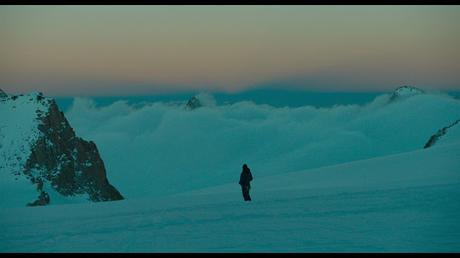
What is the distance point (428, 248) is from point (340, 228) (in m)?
2.75

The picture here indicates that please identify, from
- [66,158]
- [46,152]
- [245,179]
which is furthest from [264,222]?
[46,152]

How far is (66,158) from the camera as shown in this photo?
176125mm

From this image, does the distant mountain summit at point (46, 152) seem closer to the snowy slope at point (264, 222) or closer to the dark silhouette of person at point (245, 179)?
the snowy slope at point (264, 222)

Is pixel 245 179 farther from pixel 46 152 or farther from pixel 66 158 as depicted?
pixel 46 152

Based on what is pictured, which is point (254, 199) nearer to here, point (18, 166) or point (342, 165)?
point (342, 165)

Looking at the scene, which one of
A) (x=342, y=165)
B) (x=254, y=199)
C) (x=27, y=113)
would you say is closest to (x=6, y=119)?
(x=27, y=113)

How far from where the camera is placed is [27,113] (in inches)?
6604

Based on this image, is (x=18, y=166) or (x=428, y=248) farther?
(x=18, y=166)

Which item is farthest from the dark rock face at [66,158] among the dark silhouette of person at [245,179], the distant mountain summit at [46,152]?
the dark silhouette of person at [245,179]

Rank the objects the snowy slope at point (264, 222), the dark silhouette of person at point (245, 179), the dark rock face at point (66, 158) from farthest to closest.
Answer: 1. the dark rock face at point (66, 158)
2. the dark silhouette of person at point (245, 179)
3. the snowy slope at point (264, 222)

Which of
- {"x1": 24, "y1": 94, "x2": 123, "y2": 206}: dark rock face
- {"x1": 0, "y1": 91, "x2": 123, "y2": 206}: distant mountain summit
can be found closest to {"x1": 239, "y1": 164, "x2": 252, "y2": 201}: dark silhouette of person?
{"x1": 0, "y1": 91, "x2": 123, "y2": 206}: distant mountain summit

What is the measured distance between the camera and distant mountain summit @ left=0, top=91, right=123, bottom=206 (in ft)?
525

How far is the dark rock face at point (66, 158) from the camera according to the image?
16962 centimetres

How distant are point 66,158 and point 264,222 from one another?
15911 cm
